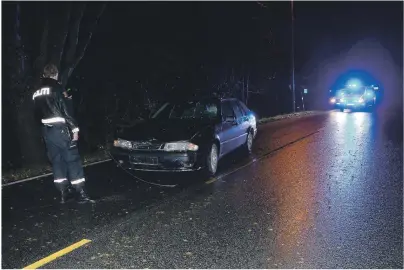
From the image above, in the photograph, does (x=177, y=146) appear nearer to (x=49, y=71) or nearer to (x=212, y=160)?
(x=212, y=160)

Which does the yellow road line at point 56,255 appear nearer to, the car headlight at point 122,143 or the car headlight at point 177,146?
the car headlight at point 177,146

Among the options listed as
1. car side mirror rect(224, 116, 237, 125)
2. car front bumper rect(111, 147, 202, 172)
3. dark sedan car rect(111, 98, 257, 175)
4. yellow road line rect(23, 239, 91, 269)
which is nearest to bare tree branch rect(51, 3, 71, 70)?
dark sedan car rect(111, 98, 257, 175)

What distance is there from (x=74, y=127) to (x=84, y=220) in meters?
1.40

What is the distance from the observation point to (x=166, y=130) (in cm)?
735

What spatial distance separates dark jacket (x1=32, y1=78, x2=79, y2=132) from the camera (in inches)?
212

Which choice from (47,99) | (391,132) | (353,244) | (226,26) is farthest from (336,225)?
(226,26)

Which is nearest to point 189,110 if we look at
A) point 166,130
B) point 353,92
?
point 166,130

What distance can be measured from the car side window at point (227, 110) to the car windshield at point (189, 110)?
0.20 metres

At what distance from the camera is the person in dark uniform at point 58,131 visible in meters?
5.43

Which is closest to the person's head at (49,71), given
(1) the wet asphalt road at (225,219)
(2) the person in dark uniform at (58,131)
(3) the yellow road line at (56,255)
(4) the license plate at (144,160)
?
(2) the person in dark uniform at (58,131)

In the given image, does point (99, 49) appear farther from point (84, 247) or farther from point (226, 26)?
point (84, 247)

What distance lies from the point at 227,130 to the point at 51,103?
391 cm

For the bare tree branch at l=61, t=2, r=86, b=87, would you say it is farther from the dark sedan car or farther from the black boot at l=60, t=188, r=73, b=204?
the black boot at l=60, t=188, r=73, b=204

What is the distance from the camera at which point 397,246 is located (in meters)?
4.12
